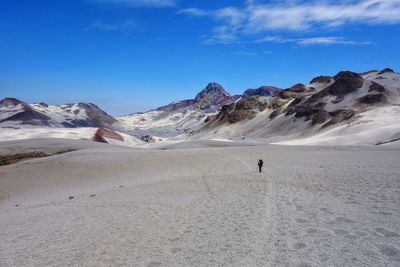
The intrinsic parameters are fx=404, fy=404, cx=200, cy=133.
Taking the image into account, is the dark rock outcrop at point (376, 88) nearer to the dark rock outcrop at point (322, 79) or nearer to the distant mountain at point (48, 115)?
the dark rock outcrop at point (322, 79)

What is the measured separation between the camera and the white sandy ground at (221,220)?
23.1 ft

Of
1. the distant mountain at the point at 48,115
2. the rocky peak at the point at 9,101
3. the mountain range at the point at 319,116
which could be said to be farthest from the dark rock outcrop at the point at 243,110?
the rocky peak at the point at 9,101

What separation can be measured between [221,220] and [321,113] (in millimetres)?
71330

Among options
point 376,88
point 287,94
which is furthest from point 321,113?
point 287,94

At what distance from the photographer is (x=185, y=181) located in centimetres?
1792

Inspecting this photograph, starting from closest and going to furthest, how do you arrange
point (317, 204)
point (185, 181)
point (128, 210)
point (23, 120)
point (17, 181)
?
point (317, 204)
point (128, 210)
point (185, 181)
point (17, 181)
point (23, 120)

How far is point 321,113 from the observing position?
77.1 metres

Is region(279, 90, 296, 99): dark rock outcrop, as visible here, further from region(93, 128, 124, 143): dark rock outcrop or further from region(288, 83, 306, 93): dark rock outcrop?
region(93, 128, 124, 143): dark rock outcrop

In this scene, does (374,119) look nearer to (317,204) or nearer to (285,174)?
(285,174)

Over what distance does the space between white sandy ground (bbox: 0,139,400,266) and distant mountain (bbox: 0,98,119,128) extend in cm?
11748

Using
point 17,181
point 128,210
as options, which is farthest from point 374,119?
point 128,210

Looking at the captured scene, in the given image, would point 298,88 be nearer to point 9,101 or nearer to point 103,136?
point 103,136

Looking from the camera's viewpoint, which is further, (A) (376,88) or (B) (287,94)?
(B) (287,94)

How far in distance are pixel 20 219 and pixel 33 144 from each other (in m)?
26.8
